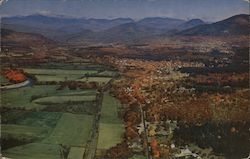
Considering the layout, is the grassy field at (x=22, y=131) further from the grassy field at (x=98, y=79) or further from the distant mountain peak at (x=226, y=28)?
the distant mountain peak at (x=226, y=28)

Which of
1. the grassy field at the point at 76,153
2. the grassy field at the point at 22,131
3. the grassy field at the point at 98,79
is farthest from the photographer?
the grassy field at the point at 98,79

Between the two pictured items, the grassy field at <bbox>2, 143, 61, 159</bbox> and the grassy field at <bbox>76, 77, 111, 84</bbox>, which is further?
the grassy field at <bbox>76, 77, 111, 84</bbox>

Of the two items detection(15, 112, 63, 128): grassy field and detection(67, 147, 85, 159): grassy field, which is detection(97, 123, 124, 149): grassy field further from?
detection(15, 112, 63, 128): grassy field

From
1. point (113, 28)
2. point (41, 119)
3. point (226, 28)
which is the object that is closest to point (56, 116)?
point (41, 119)

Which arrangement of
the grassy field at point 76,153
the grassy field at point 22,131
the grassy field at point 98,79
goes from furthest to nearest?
the grassy field at point 98,79, the grassy field at point 22,131, the grassy field at point 76,153

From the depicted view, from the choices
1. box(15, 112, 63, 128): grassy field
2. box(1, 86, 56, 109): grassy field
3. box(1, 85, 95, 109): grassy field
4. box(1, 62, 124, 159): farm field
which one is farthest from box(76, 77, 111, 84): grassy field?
box(15, 112, 63, 128): grassy field

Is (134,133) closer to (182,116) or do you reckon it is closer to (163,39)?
(182,116)

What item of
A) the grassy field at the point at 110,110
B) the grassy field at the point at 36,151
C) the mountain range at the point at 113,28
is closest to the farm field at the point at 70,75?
the grassy field at the point at 110,110
